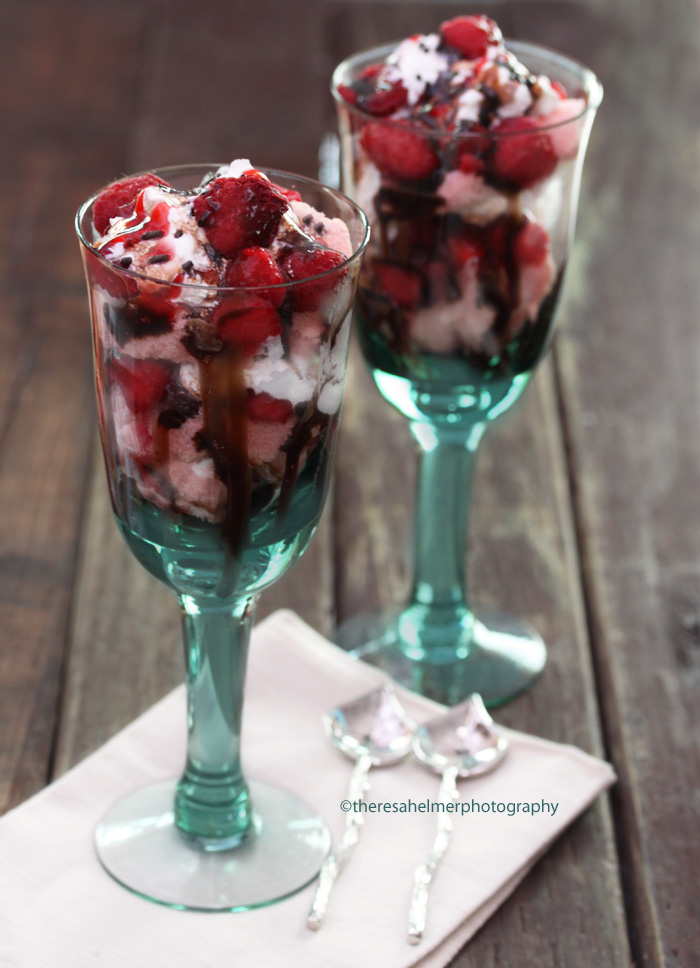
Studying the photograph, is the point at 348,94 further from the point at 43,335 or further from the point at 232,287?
the point at 43,335

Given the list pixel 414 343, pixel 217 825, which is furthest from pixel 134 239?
pixel 217 825

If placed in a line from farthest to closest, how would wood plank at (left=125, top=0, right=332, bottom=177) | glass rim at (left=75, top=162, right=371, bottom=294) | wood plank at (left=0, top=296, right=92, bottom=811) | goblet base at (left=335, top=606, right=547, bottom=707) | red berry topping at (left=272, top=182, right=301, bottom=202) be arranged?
1. wood plank at (left=125, top=0, right=332, bottom=177)
2. goblet base at (left=335, top=606, right=547, bottom=707)
3. wood plank at (left=0, top=296, right=92, bottom=811)
4. red berry topping at (left=272, top=182, right=301, bottom=202)
5. glass rim at (left=75, top=162, right=371, bottom=294)

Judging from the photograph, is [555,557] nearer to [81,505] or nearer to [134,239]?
[81,505]

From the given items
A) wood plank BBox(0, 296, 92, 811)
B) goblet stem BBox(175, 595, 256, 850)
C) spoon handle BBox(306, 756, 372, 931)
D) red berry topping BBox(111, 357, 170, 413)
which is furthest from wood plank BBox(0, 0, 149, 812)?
red berry topping BBox(111, 357, 170, 413)

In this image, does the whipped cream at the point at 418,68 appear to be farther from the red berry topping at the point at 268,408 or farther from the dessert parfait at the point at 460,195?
the red berry topping at the point at 268,408

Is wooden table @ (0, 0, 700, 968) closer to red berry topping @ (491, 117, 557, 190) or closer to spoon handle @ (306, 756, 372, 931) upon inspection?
spoon handle @ (306, 756, 372, 931)

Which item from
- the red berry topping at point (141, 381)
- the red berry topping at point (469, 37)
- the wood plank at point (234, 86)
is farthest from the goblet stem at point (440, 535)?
the wood plank at point (234, 86)

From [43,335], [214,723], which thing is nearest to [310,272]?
[214,723]
